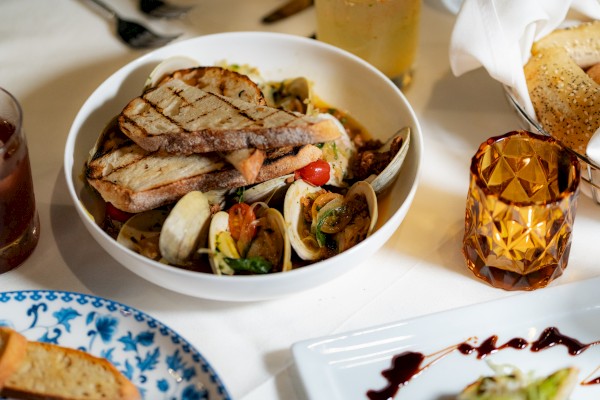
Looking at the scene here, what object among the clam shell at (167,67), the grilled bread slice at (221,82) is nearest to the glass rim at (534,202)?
the grilled bread slice at (221,82)

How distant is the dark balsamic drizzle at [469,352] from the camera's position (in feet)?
5.21

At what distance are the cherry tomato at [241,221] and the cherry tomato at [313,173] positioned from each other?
173 mm

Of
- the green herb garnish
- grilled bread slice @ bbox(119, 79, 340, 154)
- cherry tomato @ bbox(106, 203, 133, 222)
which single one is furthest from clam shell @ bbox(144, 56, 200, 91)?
the green herb garnish

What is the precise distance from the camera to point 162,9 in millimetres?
2668

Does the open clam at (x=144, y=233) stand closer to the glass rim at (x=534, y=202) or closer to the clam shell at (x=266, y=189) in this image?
the clam shell at (x=266, y=189)

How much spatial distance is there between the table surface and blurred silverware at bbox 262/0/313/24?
0.03 metres

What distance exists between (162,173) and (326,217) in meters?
0.41

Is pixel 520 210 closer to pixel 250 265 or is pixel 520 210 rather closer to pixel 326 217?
pixel 326 217

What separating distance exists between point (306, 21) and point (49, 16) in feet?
3.00

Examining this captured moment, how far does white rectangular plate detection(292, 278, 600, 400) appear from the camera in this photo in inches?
62.2

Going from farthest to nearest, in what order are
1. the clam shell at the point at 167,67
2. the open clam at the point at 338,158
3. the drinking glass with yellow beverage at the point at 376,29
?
the drinking glass with yellow beverage at the point at 376,29 < the clam shell at the point at 167,67 < the open clam at the point at 338,158

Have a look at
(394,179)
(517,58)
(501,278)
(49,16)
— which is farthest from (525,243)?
(49,16)

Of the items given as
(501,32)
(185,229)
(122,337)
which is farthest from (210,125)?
(501,32)

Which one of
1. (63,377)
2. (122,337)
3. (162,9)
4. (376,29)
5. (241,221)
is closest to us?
(63,377)
